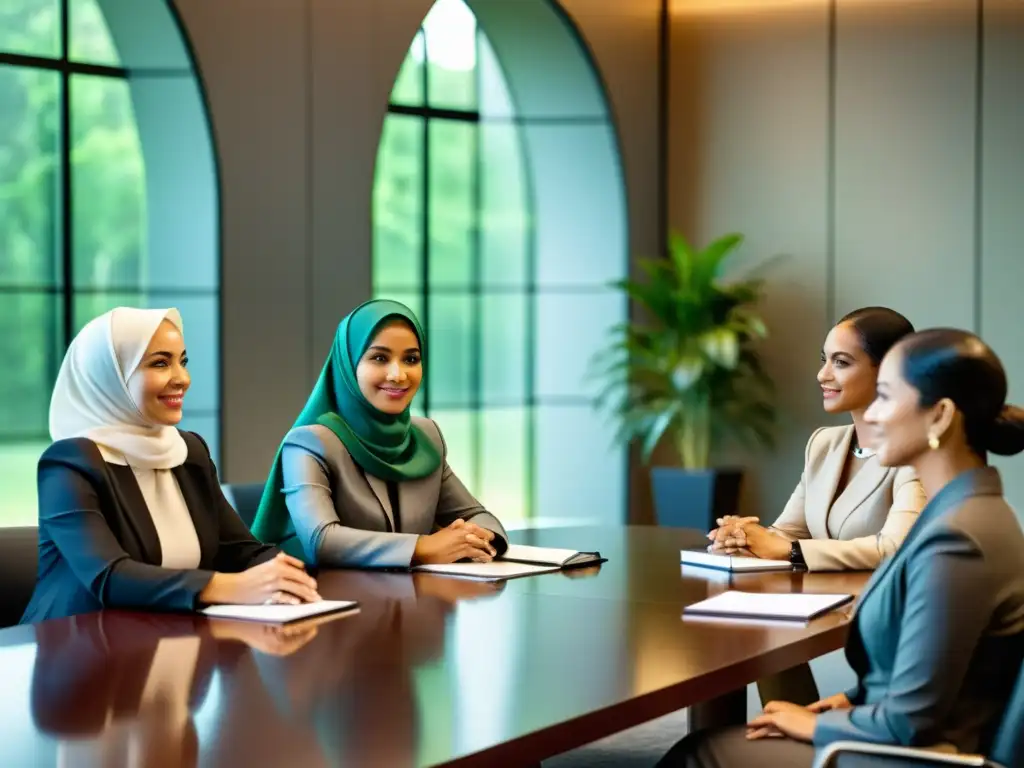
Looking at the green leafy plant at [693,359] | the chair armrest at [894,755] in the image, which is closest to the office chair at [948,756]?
the chair armrest at [894,755]

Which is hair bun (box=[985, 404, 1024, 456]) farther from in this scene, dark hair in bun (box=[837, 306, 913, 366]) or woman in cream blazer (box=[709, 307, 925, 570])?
dark hair in bun (box=[837, 306, 913, 366])

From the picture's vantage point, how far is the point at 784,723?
7.11 feet

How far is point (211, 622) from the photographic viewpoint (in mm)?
2465

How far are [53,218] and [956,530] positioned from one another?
5.52 metres

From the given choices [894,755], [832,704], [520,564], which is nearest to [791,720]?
[832,704]

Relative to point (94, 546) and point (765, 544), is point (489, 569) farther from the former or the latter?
point (94, 546)

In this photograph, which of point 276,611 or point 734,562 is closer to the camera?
point 276,611

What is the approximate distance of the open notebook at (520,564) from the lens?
10.0 feet

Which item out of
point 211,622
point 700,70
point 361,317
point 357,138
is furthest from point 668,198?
point 211,622

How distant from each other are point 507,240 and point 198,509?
549 cm

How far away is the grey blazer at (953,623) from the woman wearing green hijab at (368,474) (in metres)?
1.40

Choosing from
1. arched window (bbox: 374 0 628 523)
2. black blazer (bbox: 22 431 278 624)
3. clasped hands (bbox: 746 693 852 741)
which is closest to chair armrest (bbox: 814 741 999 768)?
clasped hands (bbox: 746 693 852 741)

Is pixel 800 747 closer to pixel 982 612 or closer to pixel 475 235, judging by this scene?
pixel 982 612

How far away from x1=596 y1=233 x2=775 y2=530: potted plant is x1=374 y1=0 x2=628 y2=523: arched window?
41 cm
